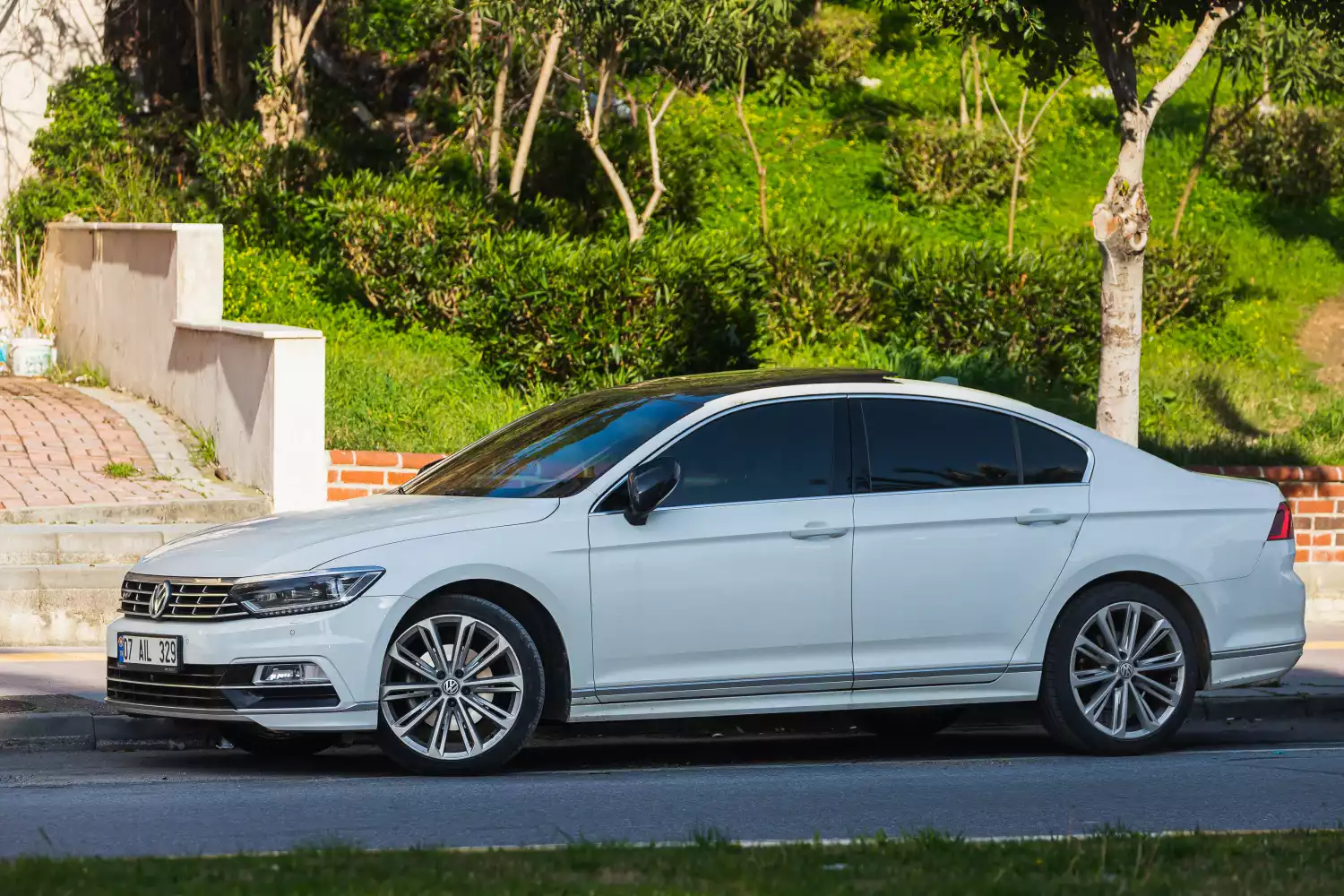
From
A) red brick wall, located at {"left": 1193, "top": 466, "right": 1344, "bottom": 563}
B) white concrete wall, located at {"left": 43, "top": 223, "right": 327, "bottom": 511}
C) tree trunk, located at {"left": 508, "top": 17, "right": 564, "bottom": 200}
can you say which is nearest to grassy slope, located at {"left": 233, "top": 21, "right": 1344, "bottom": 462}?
red brick wall, located at {"left": 1193, "top": 466, "right": 1344, "bottom": 563}

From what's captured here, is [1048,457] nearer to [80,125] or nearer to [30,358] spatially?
[30,358]

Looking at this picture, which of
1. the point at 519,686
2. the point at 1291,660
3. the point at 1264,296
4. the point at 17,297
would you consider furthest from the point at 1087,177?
the point at 519,686

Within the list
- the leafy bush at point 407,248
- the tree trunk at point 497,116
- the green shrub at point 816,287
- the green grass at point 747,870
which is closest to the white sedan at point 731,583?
the green grass at point 747,870

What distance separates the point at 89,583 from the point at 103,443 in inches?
164

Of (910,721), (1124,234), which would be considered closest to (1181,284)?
(1124,234)

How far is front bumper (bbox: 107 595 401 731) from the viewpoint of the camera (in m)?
7.04

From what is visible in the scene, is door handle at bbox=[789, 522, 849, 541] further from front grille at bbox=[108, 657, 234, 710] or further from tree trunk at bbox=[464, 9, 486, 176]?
tree trunk at bbox=[464, 9, 486, 176]

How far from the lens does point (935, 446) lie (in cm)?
809

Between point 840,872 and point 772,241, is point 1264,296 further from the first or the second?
point 840,872

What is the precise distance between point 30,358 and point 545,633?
12.6 m

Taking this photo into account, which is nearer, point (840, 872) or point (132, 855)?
point (840, 872)

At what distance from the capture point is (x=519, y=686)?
23.9ft

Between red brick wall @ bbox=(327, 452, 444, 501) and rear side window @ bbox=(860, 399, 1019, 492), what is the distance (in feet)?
16.9

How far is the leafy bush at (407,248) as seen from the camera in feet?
57.2
